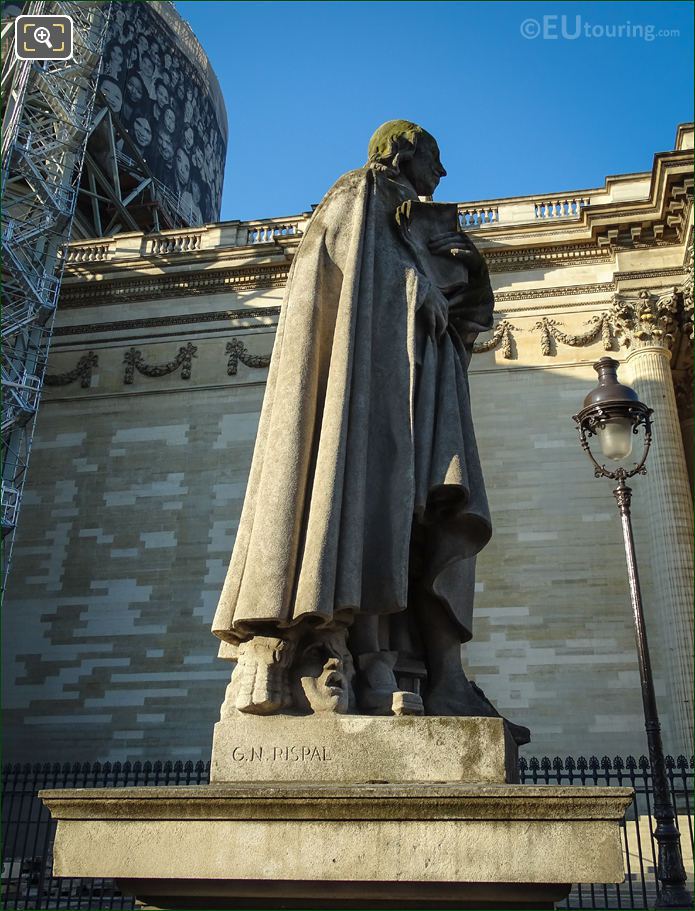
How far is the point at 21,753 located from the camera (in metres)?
19.0

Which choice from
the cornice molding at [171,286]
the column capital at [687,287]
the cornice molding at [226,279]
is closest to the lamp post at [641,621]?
the column capital at [687,287]

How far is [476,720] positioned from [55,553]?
60.8 feet

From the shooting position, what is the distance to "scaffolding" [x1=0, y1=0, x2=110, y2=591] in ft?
65.4

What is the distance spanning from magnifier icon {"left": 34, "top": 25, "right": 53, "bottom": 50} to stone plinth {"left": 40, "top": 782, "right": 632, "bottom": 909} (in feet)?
73.3

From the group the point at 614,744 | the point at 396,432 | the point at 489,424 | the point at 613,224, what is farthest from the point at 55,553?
the point at 396,432

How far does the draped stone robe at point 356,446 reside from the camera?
3932mm

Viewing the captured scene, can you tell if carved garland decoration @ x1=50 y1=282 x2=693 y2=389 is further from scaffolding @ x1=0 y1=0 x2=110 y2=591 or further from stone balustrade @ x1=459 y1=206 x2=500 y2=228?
scaffolding @ x1=0 y1=0 x2=110 y2=591

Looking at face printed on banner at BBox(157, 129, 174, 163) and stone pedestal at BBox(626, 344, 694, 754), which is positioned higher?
face printed on banner at BBox(157, 129, 174, 163)

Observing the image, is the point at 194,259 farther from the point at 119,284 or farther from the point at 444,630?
the point at 444,630

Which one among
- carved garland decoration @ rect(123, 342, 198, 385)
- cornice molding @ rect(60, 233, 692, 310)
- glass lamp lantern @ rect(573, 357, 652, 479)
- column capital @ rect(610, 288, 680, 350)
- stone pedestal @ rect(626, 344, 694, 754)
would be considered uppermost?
cornice molding @ rect(60, 233, 692, 310)

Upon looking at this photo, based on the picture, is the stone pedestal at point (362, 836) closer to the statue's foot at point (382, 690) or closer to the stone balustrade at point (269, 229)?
the statue's foot at point (382, 690)

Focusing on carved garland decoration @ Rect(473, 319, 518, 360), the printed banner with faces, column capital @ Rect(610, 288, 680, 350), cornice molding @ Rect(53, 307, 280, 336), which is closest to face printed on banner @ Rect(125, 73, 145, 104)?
the printed banner with faces

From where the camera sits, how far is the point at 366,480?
4246 mm

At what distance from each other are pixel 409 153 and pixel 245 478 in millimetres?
15217
